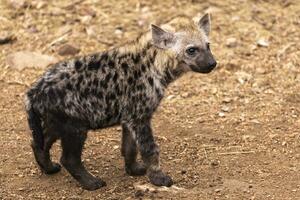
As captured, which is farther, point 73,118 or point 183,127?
point 183,127

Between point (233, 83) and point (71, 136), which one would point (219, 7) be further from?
point (71, 136)

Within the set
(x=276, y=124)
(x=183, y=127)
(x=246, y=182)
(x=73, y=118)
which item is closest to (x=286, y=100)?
(x=276, y=124)

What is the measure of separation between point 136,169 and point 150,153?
0.33 meters

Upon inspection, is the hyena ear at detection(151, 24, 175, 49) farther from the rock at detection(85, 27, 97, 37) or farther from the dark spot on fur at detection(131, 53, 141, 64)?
the rock at detection(85, 27, 97, 37)

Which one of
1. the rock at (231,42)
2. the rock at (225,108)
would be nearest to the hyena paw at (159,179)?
the rock at (225,108)

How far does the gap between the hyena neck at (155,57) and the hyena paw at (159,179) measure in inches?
30.0

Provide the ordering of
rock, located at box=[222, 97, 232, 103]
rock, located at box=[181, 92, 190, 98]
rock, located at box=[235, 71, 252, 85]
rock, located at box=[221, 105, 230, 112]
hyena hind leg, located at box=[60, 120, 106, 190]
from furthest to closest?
rock, located at box=[235, 71, 252, 85], rock, located at box=[181, 92, 190, 98], rock, located at box=[222, 97, 232, 103], rock, located at box=[221, 105, 230, 112], hyena hind leg, located at box=[60, 120, 106, 190]

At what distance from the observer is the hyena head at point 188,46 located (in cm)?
623

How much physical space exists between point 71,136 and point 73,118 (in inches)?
5.8

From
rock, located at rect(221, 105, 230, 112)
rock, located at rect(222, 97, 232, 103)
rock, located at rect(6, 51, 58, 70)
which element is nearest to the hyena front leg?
rock, located at rect(221, 105, 230, 112)

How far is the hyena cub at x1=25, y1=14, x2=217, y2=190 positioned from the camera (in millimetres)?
5965

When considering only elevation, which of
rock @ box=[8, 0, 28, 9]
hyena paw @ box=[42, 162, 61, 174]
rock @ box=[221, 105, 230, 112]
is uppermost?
rock @ box=[8, 0, 28, 9]

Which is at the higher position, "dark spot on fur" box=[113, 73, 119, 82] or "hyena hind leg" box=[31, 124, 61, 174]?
"dark spot on fur" box=[113, 73, 119, 82]

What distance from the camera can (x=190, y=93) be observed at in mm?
8234
